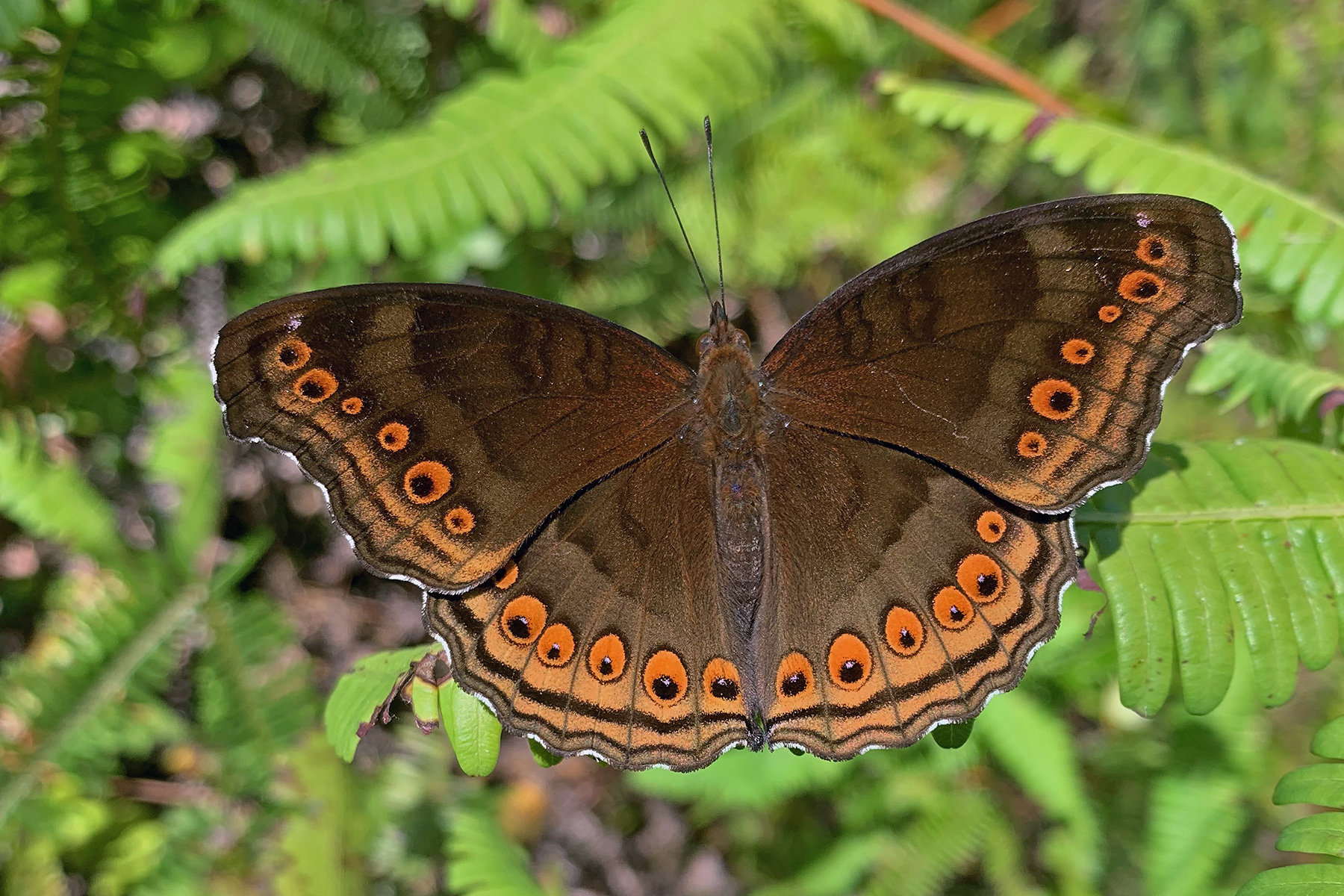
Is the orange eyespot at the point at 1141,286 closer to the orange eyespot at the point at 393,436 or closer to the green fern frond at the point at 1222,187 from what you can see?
the green fern frond at the point at 1222,187

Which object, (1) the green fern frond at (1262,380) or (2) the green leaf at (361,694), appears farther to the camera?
(1) the green fern frond at (1262,380)

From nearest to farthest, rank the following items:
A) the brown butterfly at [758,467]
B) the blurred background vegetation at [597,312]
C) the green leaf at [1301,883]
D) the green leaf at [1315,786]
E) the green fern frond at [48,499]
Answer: the green leaf at [1301,883] < the green leaf at [1315,786] < the brown butterfly at [758,467] < the blurred background vegetation at [597,312] < the green fern frond at [48,499]

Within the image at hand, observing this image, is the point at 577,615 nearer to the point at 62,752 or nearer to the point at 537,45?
the point at 62,752

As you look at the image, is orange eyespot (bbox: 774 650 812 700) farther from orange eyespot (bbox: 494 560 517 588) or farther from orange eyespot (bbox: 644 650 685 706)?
orange eyespot (bbox: 494 560 517 588)

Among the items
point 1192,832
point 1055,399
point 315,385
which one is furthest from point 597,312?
point 1192,832

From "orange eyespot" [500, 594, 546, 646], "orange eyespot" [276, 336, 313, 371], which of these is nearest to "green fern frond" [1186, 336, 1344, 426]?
"orange eyespot" [500, 594, 546, 646]

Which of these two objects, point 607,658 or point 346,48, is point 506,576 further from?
point 346,48

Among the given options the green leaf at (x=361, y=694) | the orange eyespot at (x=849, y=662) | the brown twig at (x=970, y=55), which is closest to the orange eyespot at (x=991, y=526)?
the orange eyespot at (x=849, y=662)
